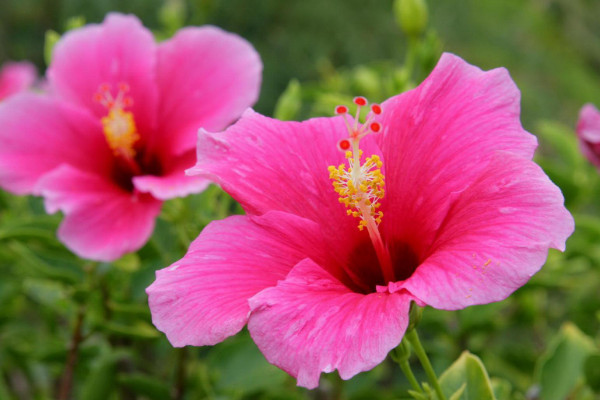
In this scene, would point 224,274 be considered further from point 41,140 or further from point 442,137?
point 41,140

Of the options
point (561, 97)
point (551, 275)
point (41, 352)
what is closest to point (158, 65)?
point (41, 352)

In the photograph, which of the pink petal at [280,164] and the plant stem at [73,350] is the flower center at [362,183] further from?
the plant stem at [73,350]

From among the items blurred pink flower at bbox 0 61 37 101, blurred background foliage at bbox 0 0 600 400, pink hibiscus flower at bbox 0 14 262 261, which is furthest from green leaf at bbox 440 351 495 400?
blurred pink flower at bbox 0 61 37 101

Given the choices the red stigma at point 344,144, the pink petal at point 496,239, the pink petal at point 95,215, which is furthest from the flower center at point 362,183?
the pink petal at point 95,215

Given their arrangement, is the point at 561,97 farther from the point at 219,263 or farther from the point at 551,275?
the point at 219,263

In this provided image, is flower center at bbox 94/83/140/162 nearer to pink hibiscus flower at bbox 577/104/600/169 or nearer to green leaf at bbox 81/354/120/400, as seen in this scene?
green leaf at bbox 81/354/120/400
